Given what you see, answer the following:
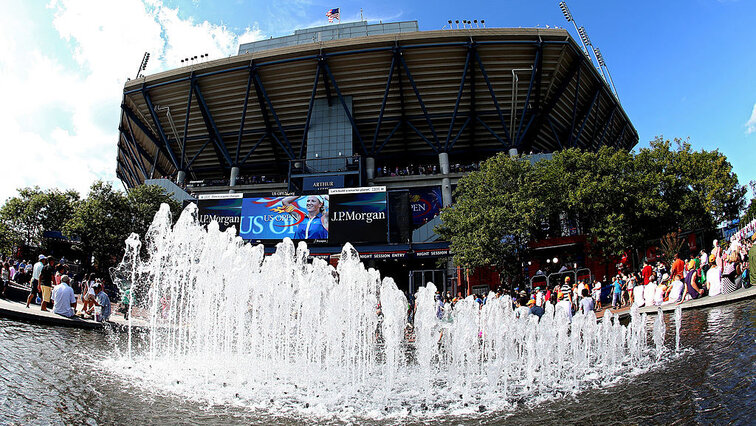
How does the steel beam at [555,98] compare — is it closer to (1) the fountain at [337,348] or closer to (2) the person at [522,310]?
Result: (1) the fountain at [337,348]

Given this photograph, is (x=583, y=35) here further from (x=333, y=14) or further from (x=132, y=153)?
(x=132, y=153)

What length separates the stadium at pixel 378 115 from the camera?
31172mm

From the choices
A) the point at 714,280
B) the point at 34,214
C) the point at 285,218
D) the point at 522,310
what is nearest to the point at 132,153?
the point at 34,214

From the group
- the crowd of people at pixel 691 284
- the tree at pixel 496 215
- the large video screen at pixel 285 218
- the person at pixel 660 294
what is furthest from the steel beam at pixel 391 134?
the person at pixel 660 294

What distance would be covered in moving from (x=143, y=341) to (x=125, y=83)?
34439 millimetres

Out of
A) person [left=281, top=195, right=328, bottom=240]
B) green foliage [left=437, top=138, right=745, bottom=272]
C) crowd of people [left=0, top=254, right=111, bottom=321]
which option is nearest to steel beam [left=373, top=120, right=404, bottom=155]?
person [left=281, top=195, right=328, bottom=240]

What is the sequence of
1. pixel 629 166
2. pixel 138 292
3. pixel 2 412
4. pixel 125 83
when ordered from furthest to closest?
pixel 125 83
pixel 629 166
pixel 138 292
pixel 2 412

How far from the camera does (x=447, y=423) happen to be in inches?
192

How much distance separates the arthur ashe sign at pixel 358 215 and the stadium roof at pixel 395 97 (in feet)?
→ 25.2

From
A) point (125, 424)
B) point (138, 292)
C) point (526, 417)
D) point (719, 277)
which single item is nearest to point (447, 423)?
point (526, 417)

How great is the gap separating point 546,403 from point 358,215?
25.2 metres

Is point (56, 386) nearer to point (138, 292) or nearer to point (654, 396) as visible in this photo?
point (654, 396)

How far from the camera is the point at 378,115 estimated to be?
37.6m

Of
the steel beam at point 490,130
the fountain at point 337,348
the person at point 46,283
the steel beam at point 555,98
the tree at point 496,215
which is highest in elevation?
the steel beam at point 555,98
